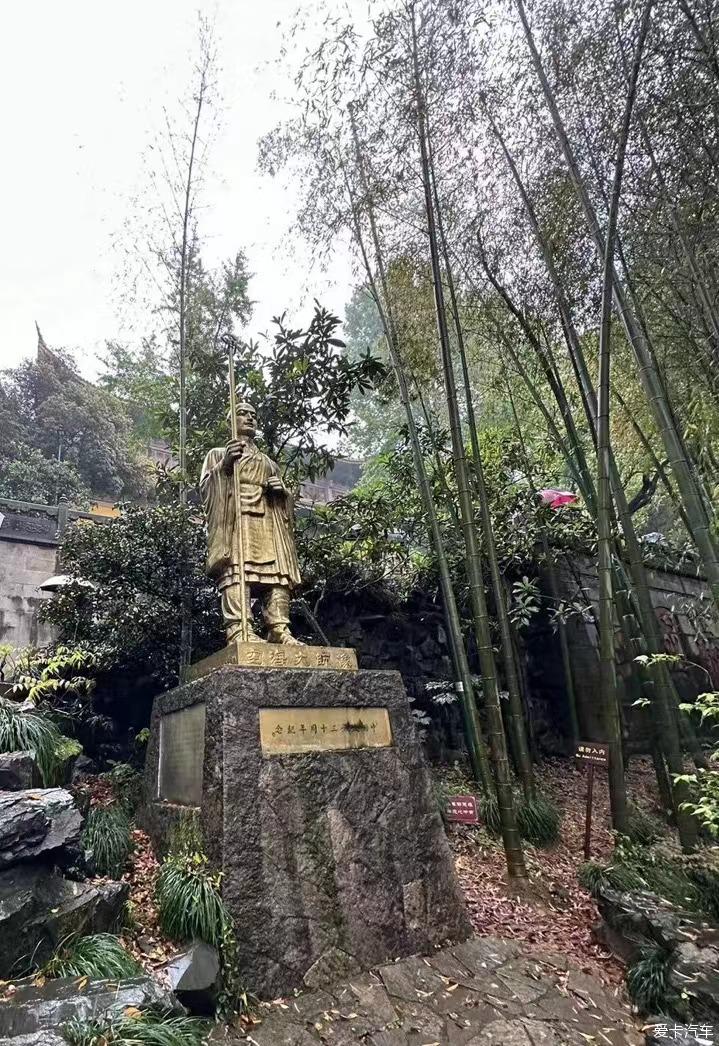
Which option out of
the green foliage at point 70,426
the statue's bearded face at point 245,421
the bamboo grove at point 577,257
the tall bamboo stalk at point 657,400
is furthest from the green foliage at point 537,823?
the green foliage at point 70,426

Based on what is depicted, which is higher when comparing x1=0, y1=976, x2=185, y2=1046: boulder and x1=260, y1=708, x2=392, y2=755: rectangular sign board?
x1=260, y1=708, x2=392, y2=755: rectangular sign board

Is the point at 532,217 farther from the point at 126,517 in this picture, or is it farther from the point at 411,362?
the point at 126,517

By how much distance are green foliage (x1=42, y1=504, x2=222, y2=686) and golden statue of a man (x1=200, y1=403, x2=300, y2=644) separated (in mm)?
1909

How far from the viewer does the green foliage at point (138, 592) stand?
20.6 feet

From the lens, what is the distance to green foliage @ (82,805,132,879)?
386cm

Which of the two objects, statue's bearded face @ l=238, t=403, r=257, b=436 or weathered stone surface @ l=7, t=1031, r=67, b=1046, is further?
statue's bearded face @ l=238, t=403, r=257, b=436

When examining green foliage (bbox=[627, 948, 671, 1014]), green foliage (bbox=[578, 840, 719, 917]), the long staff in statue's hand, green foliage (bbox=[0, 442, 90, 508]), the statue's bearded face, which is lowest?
green foliage (bbox=[627, 948, 671, 1014])

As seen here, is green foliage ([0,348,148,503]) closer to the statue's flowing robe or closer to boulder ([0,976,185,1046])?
the statue's flowing robe

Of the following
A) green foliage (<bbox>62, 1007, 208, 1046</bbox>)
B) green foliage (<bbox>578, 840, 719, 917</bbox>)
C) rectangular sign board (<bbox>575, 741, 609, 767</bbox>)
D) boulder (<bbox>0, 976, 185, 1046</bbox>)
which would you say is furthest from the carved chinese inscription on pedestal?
rectangular sign board (<bbox>575, 741, 609, 767</bbox>)

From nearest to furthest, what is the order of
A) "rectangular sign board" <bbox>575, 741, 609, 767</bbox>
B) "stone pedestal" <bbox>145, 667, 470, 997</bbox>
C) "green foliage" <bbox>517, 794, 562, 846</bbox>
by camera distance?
"stone pedestal" <bbox>145, 667, 470, 997</bbox> < "rectangular sign board" <bbox>575, 741, 609, 767</bbox> < "green foliage" <bbox>517, 794, 562, 846</bbox>

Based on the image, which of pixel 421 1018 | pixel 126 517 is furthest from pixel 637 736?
pixel 126 517

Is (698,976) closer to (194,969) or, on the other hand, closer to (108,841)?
(194,969)

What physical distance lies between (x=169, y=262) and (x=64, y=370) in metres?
10.6

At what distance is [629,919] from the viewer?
3.67 meters
